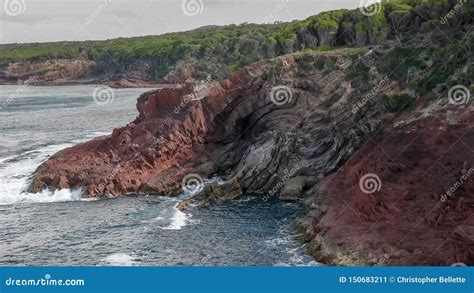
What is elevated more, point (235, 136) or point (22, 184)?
point (235, 136)

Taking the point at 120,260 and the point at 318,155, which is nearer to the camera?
the point at 120,260

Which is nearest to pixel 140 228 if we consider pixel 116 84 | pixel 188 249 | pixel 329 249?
pixel 188 249

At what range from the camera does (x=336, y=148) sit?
57.1m

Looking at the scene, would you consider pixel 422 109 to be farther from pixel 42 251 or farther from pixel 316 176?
pixel 42 251

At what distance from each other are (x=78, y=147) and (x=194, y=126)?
14.7 m

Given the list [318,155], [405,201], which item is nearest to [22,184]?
[318,155]

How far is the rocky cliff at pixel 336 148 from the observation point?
39.2m

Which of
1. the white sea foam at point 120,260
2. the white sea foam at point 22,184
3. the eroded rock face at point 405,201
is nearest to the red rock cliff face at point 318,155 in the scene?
the eroded rock face at point 405,201

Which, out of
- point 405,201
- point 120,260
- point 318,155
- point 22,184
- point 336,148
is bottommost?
point 120,260

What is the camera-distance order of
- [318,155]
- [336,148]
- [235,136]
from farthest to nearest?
[235,136], [318,155], [336,148]

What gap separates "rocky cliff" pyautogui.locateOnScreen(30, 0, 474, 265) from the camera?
3919cm

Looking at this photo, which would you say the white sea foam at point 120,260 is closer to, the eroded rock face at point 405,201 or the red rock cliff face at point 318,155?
the eroded rock face at point 405,201

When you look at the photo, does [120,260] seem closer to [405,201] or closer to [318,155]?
[405,201]

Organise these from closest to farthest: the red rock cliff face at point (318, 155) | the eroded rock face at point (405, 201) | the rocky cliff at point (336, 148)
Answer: the eroded rock face at point (405, 201) → the red rock cliff face at point (318, 155) → the rocky cliff at point (336, 148)
